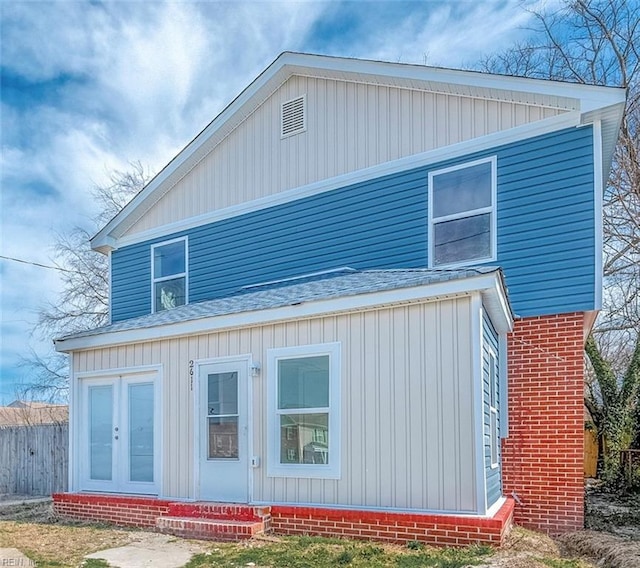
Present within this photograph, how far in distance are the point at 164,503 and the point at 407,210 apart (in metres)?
5.24

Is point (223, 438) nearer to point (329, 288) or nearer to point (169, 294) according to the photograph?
point (329, 288)

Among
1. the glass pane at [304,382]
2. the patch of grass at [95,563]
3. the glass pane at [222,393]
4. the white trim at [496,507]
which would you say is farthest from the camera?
the glass pane at [222,393]

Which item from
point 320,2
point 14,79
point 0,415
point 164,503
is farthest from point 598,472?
point 0,415

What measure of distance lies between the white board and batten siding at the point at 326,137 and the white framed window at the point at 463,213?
492mm

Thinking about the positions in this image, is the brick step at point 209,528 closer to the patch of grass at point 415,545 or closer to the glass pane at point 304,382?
the glass pane at point 304,382

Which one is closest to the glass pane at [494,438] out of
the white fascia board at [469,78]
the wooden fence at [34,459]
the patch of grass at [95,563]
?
the white fascia board at [469,78]

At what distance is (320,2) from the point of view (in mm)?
10266

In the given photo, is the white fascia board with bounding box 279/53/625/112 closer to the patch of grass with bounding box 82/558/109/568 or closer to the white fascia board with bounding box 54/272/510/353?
the white fascia board with bounding box 54/272/510/353

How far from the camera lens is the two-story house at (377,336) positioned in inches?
238

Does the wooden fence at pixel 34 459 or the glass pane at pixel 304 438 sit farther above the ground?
the glass pane at pixel 304 438

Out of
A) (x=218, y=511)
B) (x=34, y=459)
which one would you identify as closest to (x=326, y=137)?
(x=218, y=511)

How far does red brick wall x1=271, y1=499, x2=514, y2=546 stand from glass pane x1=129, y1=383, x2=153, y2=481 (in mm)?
2331

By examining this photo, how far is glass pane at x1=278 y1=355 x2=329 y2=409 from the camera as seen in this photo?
264 inches

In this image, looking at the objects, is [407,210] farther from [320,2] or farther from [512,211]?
[320,2]
